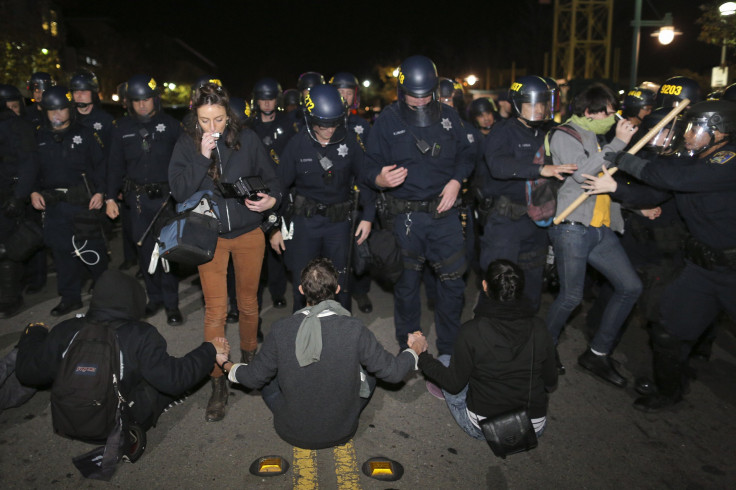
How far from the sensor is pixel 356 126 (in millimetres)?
6340

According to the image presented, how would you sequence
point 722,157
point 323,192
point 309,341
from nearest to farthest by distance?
point 309,341
point 722,157
point 323,192

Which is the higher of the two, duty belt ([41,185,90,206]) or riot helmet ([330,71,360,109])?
riot helmet ([330,71,360,109])

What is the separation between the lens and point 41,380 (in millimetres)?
3479

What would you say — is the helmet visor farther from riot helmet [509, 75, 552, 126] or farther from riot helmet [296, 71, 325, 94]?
riot helmet [296, 71, 325, 94]

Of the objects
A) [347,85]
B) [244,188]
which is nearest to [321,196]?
[244,188]

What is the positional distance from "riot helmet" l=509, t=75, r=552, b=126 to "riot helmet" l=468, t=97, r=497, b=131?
3.14 metres

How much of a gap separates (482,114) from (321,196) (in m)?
3.88

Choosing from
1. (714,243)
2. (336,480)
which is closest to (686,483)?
(714,243)

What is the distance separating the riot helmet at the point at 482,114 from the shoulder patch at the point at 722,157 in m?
4.34

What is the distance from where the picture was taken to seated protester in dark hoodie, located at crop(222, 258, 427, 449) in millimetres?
3146

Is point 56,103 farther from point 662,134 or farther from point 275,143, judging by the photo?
point 662,134

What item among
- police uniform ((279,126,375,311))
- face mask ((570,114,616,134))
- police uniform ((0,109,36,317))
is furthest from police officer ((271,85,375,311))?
police uniform ((0,109,36,317))

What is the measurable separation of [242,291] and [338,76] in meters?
3.86

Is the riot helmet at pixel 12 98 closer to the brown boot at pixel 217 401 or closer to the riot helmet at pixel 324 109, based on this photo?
the riot helmet at pixel 324 109
